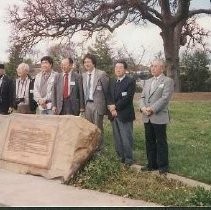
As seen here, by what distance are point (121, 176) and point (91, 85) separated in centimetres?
198

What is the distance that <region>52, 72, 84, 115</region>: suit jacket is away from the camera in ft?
34.9

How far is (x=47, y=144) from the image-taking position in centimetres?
980

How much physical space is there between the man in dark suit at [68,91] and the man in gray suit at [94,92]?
129 mm

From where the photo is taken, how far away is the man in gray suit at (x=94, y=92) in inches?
415

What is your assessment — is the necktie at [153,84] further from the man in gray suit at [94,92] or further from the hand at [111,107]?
the man in gray suit at [94,92]

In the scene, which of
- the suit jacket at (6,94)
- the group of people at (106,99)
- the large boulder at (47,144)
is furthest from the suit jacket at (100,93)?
the suit jacket at (6,94)

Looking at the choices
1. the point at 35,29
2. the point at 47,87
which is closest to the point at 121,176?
the point at 47,87

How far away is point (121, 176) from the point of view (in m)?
9.39

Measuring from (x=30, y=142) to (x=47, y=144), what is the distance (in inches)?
16.7

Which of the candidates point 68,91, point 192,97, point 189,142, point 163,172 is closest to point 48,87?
point 68,91

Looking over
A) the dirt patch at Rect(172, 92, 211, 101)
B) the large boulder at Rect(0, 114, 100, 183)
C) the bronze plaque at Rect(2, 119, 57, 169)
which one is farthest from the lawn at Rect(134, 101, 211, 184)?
the dirt patch at Rect(172, 92, 211, 101)

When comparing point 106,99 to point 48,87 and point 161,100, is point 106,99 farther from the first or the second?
point 161,100

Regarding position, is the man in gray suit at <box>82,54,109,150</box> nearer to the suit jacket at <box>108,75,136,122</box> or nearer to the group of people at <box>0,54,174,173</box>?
the group of people at <box>0,54,174,173</box>

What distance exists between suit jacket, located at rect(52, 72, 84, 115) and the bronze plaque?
2.47 ft
